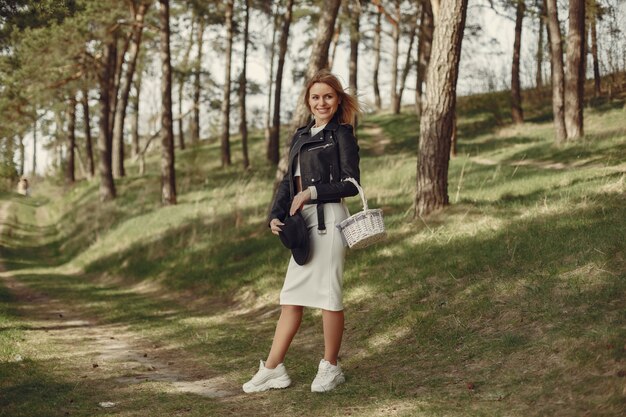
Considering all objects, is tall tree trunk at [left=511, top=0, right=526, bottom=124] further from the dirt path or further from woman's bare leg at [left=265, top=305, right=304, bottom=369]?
woman's bare leg at [left=265, top=305, right=304, bottom=369]

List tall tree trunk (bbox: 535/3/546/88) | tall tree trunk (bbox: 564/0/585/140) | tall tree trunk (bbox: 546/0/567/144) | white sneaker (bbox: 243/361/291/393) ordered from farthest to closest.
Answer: tall tree trunk (bbox: 535/3/546/88) → tall tree trunk (bbox: 546/0/567/144) → tall tree trunk (bbox: 564/0/585/140) → white sneaker (bbox: 243/361/291/393)

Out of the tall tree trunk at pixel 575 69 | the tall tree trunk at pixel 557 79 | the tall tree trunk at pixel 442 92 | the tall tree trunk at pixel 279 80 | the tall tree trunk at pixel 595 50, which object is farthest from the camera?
the tall tree trunk at pixel 595 50

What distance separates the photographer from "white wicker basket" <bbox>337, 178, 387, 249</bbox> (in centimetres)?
516

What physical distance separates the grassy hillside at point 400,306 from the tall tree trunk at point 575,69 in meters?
2.04

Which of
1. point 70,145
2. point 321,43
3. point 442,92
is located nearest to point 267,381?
A: point 442,92

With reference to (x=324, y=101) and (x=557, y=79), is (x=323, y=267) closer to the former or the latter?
(x=324, y=101)

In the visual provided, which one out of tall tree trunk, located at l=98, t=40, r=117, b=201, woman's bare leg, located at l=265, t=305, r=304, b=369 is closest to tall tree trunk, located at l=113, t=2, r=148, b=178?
tall tree trunk, located at l=98, t=40, r=117, b=201

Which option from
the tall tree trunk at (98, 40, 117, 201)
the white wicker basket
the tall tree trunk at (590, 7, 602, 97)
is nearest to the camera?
the white wicker basket

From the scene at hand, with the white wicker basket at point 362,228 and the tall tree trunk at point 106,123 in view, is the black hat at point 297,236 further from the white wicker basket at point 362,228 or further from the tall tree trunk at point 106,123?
the tall tree trunk at point 106,123

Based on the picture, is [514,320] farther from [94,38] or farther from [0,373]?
[94,38]

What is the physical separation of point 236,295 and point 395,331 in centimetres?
466

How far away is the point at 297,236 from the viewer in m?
5.39

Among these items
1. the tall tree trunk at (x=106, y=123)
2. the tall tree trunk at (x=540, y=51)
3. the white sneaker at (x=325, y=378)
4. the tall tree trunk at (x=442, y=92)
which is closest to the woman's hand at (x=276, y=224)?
the white sneaker at (x=325, y=378)

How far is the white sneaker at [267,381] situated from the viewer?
571 cm
